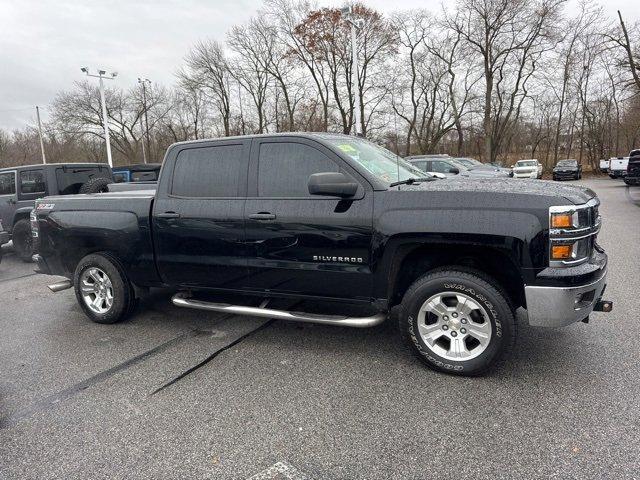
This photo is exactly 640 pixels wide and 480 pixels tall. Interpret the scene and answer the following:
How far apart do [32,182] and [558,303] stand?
33.1 ft

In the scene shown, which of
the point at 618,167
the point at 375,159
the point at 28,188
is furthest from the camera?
the point at 618,167

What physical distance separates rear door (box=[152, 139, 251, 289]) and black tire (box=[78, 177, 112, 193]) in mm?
5468

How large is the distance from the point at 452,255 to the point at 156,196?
9.85 feet

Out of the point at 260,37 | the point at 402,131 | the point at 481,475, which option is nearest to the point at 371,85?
the point at 402,131

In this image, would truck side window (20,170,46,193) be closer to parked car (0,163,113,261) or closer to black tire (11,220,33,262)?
parked car (0,163,113,261)

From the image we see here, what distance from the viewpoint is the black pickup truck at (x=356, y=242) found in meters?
3.12

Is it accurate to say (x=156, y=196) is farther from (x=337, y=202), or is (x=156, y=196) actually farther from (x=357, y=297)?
(x=357, y=297)

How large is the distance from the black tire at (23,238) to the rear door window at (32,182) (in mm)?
686

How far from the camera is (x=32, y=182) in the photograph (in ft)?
30.4

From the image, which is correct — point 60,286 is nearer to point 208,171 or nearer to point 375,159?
point 208,171

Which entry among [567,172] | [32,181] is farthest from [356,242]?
[567,172]

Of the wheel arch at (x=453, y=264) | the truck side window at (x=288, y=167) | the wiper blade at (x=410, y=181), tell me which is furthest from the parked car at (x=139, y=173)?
the wheel arch at (x=453, y=264)

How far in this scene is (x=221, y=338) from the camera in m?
4.39

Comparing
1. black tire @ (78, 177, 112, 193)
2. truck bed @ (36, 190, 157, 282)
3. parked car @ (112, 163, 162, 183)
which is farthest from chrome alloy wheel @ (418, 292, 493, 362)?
parked car @ (112, 163, 162, 183)
